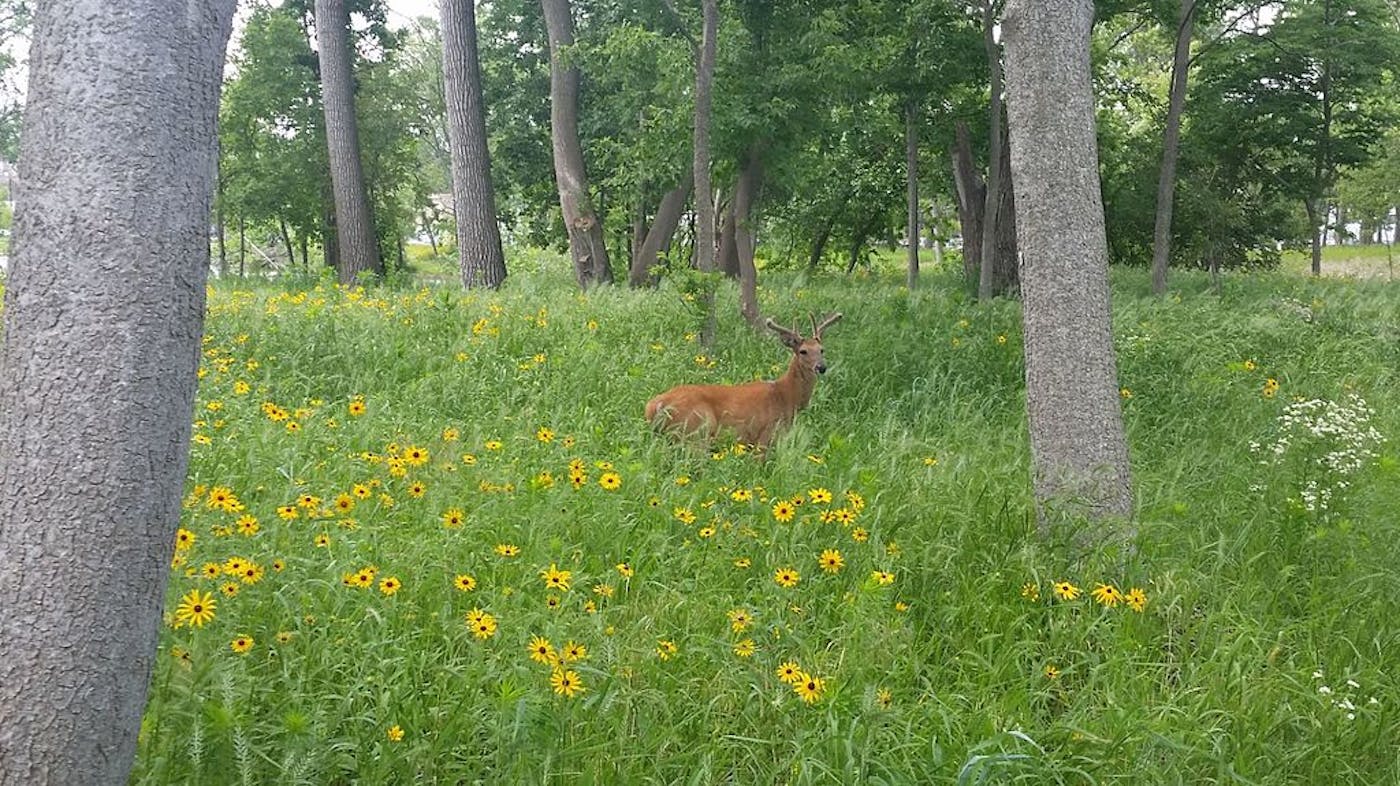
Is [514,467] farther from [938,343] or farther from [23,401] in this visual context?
[938,343]

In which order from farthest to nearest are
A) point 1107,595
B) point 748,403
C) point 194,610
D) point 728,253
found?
point 728,253 < point 748,403 < point 1107,595 < point 194,610

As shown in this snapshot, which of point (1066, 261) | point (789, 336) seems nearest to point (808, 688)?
point (1066, 261)

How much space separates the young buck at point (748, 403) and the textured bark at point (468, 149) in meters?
6.73

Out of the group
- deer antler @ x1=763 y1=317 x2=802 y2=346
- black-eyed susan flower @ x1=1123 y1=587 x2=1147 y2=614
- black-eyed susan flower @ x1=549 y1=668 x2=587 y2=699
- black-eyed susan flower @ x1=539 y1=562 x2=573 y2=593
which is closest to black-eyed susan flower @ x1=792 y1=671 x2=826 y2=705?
black-eyed susan flower @ x1=549 y1=668 x2=587 y2=699

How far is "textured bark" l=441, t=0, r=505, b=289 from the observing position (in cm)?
1329

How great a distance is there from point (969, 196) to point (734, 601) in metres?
15.3

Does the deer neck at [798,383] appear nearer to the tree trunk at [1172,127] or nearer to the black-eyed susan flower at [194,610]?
the black-eyed susan flower at [194,610]

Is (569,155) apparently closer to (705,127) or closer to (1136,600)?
(705,127)

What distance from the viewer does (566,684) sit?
303 cm

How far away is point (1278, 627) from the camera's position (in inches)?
169

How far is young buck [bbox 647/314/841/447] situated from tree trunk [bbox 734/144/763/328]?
2567 mm

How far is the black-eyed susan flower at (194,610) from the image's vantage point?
9.67 feet

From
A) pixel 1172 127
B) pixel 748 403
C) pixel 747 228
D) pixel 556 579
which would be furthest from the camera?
pixel 1172 127

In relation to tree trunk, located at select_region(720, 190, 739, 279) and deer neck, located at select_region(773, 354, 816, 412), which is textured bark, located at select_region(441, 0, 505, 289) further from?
deer neck, located at select_region(773, 354, 816, 412)
